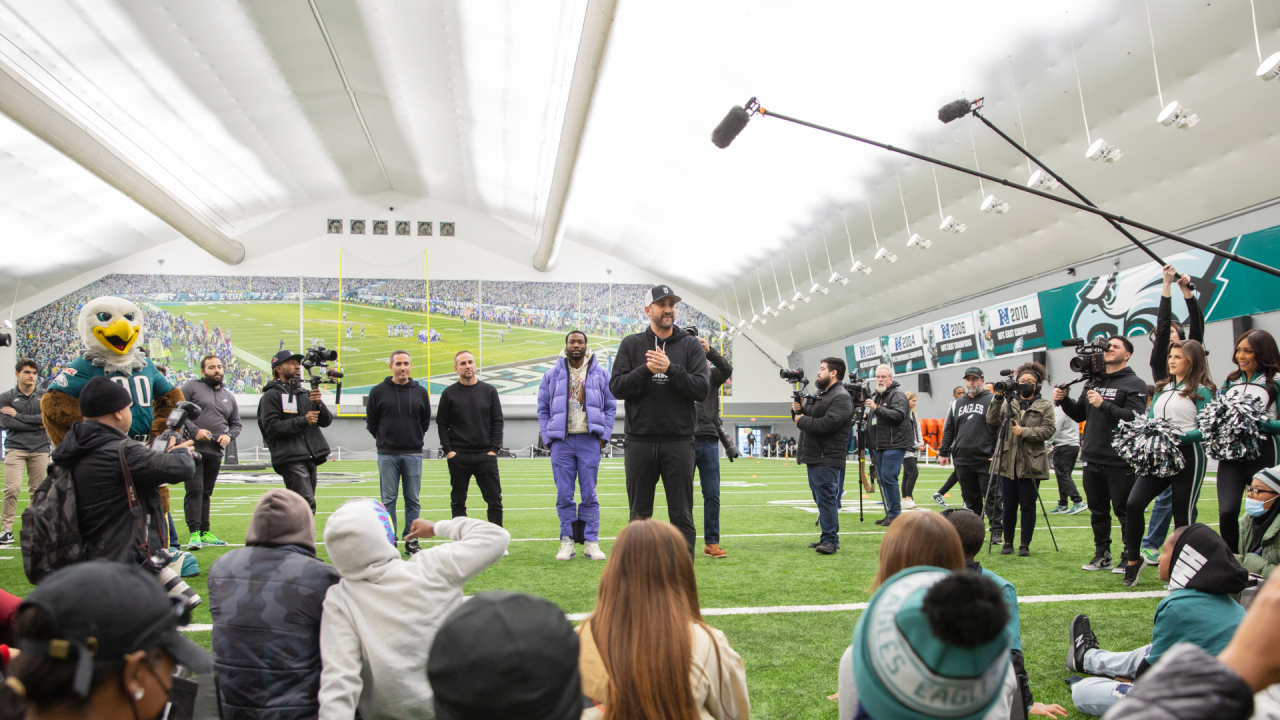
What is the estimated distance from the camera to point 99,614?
108 cm

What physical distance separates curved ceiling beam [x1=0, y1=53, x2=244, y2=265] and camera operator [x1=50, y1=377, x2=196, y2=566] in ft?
53.0

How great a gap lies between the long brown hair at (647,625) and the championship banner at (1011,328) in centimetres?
1729

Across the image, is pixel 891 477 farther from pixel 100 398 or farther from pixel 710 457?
pixel 100 398

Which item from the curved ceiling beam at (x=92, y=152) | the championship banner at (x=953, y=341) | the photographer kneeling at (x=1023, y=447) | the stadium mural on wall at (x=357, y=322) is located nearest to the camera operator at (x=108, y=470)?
the photographer kneeling at (x=1023, y=447)

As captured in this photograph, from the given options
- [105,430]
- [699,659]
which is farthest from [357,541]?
[105,430]

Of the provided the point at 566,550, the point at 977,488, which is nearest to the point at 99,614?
the point at 566,550

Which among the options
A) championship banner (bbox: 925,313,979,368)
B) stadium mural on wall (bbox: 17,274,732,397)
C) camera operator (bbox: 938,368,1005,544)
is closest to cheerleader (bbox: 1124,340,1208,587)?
camera operator (bbox: 938,368,1005,544)

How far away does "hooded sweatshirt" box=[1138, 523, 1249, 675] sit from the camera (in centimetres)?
235

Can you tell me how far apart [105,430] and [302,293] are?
2739cm

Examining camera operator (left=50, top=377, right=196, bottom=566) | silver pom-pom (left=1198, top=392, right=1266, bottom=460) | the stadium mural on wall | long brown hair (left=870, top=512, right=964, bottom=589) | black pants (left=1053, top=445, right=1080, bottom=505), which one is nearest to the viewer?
long brown hair (left=870, top=512, right=964, bottom=589)

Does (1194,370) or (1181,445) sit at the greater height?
(1194,370)

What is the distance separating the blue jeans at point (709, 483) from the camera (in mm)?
5887

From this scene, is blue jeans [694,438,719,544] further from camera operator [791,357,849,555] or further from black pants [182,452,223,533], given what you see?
black pants [182,452,223,533]

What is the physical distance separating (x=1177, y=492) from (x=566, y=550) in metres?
3.92
